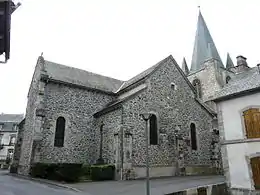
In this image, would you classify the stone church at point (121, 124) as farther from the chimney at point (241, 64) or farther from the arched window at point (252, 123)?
the arched window at point (252, 123)

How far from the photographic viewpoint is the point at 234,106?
11.6 metres

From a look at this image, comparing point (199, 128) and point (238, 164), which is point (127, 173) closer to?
point (238, 164)

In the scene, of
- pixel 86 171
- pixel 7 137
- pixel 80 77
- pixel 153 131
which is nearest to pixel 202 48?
pixel 80 77

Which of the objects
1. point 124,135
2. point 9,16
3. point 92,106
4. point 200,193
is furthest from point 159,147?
point 9,16

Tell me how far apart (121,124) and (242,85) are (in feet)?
26.5

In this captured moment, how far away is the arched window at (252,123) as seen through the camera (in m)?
10.5

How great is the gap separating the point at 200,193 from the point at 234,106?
4.80 m

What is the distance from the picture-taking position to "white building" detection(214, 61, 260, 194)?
34.0 ft

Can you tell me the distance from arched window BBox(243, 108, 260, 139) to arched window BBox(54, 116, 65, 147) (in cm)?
1309

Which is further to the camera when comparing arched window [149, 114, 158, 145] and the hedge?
arched window [149, 114, 158, 145]

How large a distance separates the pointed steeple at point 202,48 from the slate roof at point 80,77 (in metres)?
17.0

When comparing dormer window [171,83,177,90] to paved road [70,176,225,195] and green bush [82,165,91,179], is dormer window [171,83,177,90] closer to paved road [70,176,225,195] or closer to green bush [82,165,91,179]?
paved road [70,176,225,195]

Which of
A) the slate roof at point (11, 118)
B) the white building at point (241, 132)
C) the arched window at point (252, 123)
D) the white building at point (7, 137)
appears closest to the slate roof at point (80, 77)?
the white building at point (241, 132)

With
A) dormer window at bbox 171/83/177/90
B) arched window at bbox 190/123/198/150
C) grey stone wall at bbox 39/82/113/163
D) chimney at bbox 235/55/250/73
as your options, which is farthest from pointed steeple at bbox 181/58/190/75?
chimney at bbox 235/55/250/73
